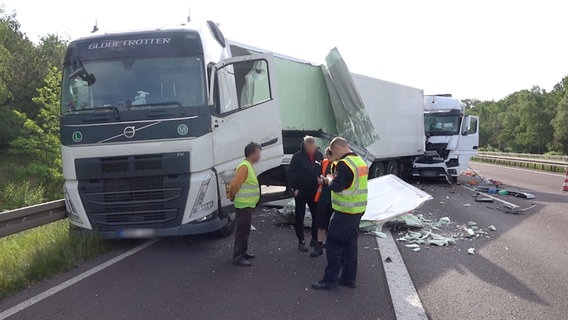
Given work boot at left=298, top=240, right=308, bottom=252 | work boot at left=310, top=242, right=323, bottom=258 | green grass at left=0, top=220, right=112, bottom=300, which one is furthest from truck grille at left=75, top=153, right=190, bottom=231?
work boot at left=310, top=242, right=323, bottom=258

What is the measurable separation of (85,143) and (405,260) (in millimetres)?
4465

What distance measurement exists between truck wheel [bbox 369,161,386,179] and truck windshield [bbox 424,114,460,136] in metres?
4.05

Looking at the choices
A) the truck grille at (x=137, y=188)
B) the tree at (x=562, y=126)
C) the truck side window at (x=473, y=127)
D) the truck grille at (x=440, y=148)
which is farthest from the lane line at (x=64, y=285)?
the tree at (x=562, y=126)

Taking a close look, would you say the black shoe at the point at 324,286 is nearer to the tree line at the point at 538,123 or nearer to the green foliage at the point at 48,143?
the green foliage at the point at 48,143

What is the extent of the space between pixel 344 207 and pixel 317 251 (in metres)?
1.62

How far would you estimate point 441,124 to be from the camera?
1705 centimetres

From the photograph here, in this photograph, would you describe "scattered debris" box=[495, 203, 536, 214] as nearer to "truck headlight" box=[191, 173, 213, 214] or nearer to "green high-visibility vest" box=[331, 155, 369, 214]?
"green high-visibility vest" box=[331, 155, 369, 214]

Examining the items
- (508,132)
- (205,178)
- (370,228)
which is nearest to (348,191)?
(205,178)

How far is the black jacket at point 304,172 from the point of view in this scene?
6.14 metres

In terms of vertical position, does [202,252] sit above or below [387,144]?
below

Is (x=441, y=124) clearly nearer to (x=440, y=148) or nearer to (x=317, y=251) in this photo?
(x=440, y=148)

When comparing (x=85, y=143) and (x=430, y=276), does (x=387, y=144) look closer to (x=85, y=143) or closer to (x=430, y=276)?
(x=430, y=276)

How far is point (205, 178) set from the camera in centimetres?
597

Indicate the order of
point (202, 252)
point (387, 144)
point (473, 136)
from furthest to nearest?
point (473, 136) < point (387, 144) < point (202, 252)
